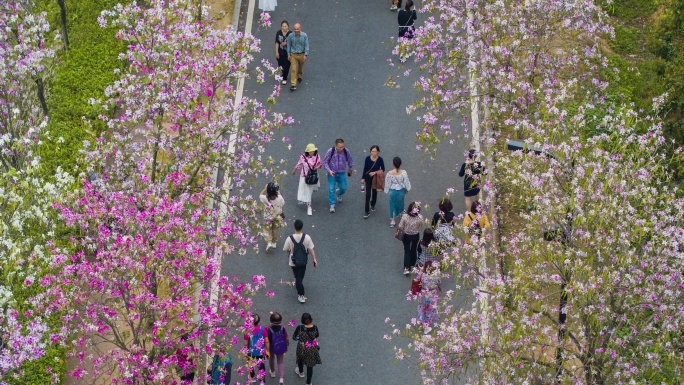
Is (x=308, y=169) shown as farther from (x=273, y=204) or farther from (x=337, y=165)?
(x=273, y=204)

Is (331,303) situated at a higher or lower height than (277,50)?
lower

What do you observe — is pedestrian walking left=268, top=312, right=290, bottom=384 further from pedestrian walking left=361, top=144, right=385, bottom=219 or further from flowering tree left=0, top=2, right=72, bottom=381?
pedestrian walking left=361, top=144, right=385, bottom=219

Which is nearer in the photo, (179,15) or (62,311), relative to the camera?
(62,311)

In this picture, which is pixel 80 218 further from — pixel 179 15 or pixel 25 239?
pixel 179 15

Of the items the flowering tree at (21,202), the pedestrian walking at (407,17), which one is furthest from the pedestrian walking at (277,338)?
the pedestrian walking at (407,17)

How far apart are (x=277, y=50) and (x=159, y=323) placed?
12483 mm

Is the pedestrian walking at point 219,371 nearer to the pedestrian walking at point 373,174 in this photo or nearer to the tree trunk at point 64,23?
the pedestrian walking at point 373,174

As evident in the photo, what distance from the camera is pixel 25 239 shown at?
18.5 metres

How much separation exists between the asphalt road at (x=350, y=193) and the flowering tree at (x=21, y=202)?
4903 millimetres

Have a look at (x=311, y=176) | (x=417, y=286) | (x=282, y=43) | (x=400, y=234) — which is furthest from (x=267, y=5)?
(x=417, y=286)

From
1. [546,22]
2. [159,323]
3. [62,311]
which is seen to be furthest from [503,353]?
[546,22]

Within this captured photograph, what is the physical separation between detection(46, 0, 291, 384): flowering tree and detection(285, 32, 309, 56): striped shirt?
5433 millimetres

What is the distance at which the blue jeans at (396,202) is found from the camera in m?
24.7

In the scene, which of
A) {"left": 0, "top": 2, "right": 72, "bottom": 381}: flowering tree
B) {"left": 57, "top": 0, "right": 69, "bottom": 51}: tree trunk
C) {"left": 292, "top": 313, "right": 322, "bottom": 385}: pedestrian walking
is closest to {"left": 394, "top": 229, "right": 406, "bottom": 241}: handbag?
{"left": 292, "top": 313, "right": 322, "bottom": 385}: pedestrian walking
